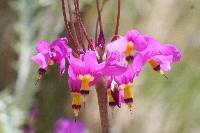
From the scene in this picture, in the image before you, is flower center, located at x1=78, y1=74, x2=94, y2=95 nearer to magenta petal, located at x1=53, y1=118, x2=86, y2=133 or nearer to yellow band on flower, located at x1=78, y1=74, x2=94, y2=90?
yellow band on flower, located at x1=78, y1=74, x2=94, y2=90

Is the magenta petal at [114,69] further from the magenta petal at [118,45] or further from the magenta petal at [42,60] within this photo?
the magenta petal at [42,60]

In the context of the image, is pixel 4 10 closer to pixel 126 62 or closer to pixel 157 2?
pixel 157 2

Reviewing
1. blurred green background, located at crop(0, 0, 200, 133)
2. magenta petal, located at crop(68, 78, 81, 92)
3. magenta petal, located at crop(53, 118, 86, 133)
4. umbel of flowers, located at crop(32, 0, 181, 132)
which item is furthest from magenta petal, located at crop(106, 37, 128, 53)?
blurred green background, located at crop(0, 0, 200, 133)

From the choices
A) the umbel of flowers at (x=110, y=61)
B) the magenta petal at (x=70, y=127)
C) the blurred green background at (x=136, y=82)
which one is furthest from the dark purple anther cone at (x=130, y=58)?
the blurred green background at (x=136, y=82)

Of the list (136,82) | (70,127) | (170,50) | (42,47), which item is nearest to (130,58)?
(170,50)

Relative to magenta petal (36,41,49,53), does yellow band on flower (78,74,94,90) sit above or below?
below

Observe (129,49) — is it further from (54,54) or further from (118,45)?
(54,54)
